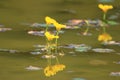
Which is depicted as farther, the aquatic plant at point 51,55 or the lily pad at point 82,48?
the lily pad at point 82,48

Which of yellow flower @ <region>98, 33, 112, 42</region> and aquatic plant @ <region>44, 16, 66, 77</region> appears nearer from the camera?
aquatic plant @ <region>44, 16, 66, 77</region>

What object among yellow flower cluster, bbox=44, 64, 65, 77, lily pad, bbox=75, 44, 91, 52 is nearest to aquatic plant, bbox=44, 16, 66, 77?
yellow flower cluster, bbox=44, 64, 65, 77

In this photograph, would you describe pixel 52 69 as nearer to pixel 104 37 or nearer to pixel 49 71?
pixel 49 71

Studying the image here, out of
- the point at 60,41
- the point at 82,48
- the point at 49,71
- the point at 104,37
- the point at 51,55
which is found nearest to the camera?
the point at 49,71

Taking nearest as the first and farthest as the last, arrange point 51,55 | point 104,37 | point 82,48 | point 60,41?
point 51,55
point 82,48
point 60,41
point 104,37

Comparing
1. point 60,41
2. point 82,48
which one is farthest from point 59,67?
point 60,41

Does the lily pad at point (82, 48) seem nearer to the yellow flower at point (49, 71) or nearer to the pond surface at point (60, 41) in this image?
the pond surface at point (60, 41)

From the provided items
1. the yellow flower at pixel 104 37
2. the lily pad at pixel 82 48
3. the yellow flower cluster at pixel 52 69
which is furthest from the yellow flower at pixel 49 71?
the yellow flower at pixel 104 37

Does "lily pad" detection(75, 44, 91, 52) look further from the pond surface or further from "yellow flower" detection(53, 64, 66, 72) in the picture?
"yellow flower" detection(53, 64, 66, 72)
